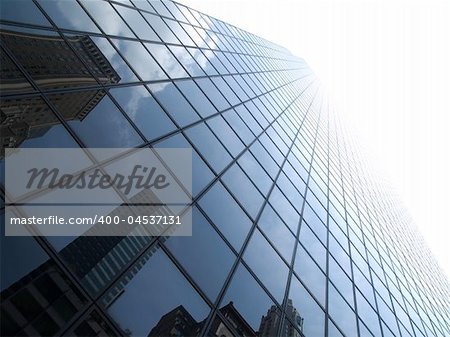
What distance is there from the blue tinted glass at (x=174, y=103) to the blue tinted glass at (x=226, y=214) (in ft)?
8.92

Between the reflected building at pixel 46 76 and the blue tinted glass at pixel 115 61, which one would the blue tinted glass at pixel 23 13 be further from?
the blue tinted glass at pixel 115 61

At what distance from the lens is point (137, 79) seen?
1295 centimetres

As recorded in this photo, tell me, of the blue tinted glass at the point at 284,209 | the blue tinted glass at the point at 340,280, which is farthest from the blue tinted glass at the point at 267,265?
the blue tinted glass at the point at 340,280

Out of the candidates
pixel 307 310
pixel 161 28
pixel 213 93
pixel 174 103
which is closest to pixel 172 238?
pixel 307 310

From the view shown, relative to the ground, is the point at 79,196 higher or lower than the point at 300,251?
higher

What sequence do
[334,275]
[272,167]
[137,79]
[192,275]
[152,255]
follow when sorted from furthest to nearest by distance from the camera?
[272,167], [334,275], [137,79], [192,275], [152,255]

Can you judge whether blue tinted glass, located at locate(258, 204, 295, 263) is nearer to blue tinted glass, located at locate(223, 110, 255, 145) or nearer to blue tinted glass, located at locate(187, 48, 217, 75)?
blue tinted glass, located at locate(223, 110, 255, 145)

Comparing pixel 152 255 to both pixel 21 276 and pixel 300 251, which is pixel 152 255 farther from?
pixel 300 251

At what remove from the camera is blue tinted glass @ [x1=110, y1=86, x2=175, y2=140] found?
11.2m

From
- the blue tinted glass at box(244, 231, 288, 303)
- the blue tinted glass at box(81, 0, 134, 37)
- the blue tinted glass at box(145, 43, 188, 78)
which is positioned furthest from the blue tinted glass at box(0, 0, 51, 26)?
the blue tinted glass at box(244, 231, 288, 303)

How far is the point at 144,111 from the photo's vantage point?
12.0 m

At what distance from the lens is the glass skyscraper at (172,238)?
6695 millimetres

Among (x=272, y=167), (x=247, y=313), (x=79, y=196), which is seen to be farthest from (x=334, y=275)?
(x=79, y=196)

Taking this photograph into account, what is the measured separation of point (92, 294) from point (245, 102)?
1820 centimetres
